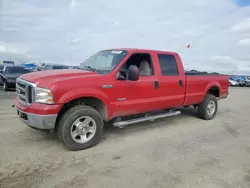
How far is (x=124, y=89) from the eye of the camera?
175 inches

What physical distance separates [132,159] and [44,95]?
1.91 metres

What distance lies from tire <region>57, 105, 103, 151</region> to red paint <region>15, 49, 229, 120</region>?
0.86 ft

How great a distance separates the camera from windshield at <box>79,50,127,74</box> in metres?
4.54

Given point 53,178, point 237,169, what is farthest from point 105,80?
point 237,169

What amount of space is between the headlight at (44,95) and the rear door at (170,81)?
263 cm

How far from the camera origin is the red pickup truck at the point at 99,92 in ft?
12.0

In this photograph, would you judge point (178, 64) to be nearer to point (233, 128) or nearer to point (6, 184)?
point (233, 128)

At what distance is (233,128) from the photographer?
19.5ft

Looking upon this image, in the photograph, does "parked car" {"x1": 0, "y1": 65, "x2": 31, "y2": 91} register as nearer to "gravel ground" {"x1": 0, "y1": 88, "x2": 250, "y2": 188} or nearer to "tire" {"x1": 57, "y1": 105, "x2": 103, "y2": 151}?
"gravel ground" {"x1": 0, "y1": 88, "x2": 250, "y2": 188}

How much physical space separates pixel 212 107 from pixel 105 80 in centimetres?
435

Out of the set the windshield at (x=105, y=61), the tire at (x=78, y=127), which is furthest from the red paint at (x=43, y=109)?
the windshield at (x=105, y=61)

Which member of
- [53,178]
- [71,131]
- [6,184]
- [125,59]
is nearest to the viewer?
[6,184]

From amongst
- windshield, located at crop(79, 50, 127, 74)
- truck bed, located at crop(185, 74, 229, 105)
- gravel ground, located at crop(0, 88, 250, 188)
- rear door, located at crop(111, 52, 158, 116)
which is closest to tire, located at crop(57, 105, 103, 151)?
gravel ground, located at crop(0, 88, 250, 188)

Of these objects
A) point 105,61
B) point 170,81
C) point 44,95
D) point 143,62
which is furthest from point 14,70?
point 170,81
